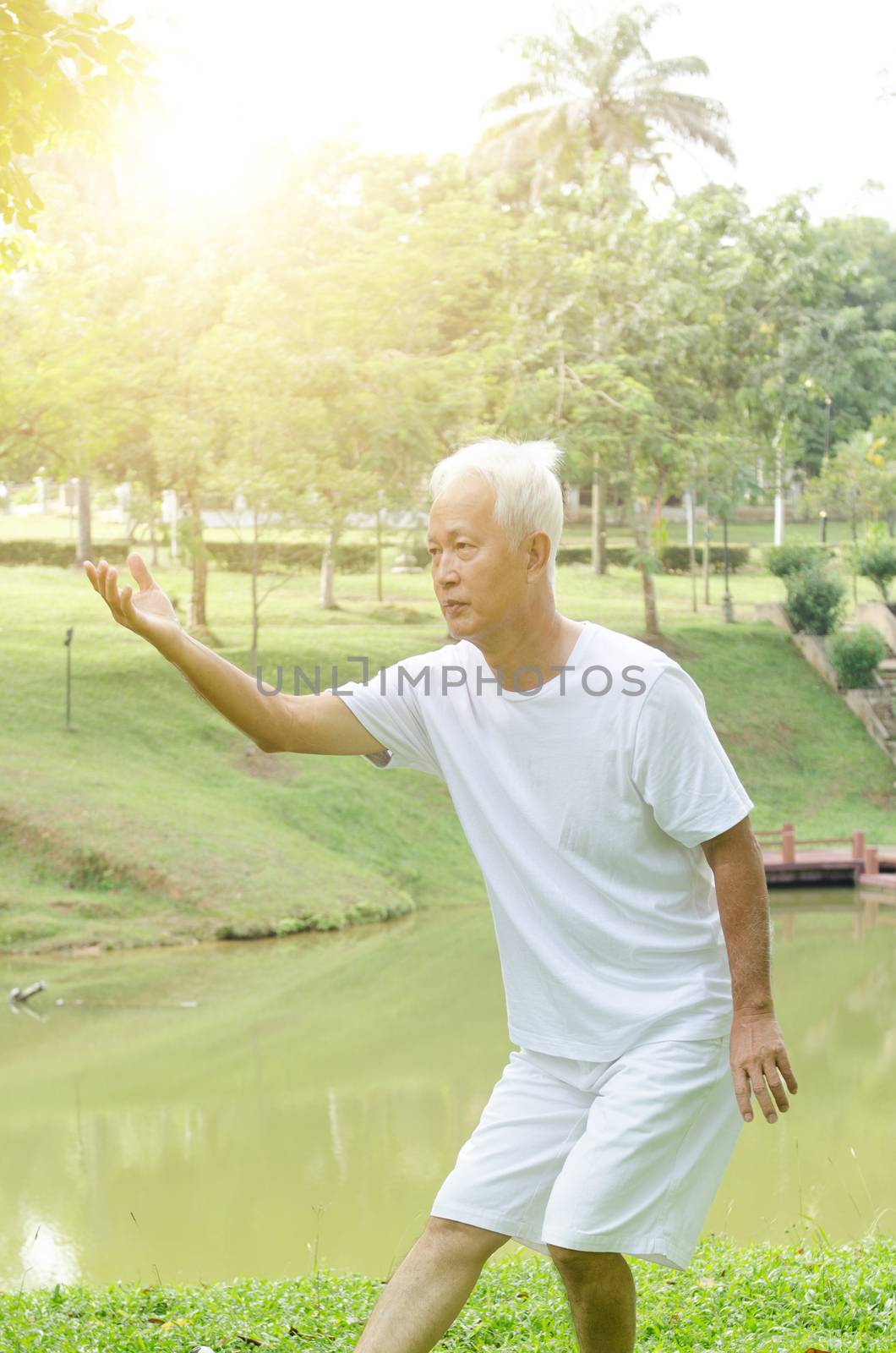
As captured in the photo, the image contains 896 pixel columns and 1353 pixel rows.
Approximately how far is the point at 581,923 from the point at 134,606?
2.77 ft

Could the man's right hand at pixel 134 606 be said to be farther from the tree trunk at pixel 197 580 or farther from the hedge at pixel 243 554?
the hedge at pixel 243 554

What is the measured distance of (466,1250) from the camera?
87.7 inches

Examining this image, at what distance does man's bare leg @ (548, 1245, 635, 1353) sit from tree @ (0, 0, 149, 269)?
3.72 metres

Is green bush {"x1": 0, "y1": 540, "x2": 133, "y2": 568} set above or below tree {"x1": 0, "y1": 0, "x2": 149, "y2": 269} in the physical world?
below

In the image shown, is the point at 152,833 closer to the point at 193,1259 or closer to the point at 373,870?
the point at 373,870

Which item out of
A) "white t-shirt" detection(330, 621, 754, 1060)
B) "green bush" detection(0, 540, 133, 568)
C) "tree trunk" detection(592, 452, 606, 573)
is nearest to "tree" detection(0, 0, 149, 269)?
"white t-shirt" detection(330, 621, 754, 1060)

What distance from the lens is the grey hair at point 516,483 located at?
2.38m

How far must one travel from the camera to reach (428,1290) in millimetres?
2176

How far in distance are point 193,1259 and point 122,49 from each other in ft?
13.5

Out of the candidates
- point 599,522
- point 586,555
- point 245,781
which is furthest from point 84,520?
point 245,781

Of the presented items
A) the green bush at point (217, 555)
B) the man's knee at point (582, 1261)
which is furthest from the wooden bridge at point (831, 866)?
the man's knee at point (582, 1261)

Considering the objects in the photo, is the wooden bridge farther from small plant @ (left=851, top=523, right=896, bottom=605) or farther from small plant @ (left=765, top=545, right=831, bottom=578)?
small plant @ (left=851, top=523, right=896, bottom=605)

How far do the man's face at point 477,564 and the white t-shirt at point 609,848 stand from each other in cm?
13

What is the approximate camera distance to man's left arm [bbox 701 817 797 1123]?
87.0 inches
